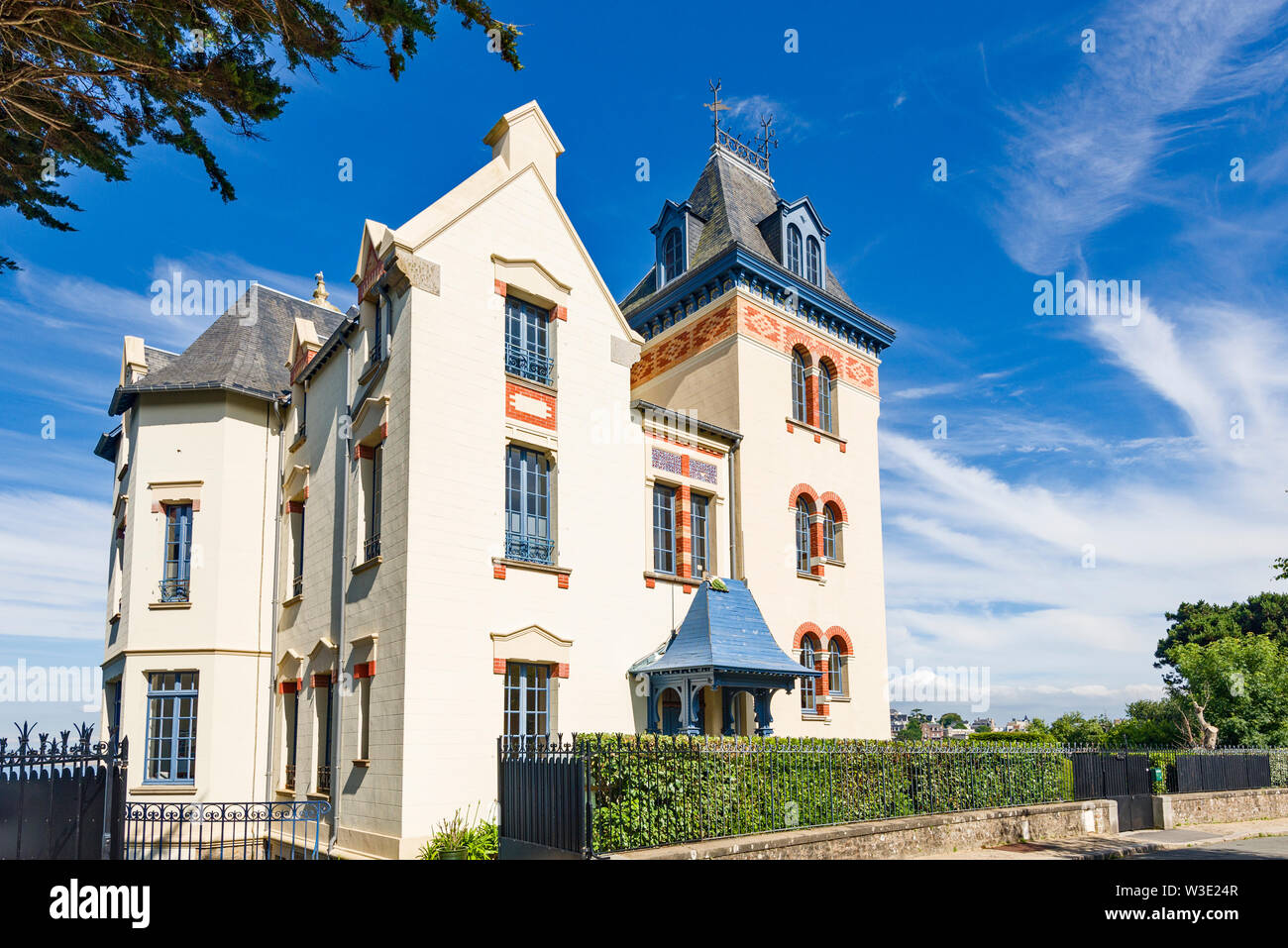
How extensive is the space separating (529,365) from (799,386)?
8.83 metres

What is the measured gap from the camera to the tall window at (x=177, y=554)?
20109 millimetres

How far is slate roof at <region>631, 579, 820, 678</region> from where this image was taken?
57.0 feet

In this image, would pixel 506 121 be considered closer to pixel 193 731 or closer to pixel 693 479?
pixel 693 479

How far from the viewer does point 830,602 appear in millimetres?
22844

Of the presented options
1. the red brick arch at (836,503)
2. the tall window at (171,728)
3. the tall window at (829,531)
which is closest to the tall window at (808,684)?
the tall window at (829,531)

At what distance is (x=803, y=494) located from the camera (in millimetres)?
22922

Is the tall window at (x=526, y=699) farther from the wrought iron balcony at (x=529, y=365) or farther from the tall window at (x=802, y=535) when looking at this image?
the tall window at (x=802, y=535)

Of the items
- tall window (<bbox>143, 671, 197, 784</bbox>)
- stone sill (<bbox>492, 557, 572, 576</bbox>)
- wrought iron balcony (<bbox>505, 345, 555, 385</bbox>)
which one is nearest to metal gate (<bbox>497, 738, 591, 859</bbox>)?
stone sill (<bbox>492, 557, 572, 576</bbox>)

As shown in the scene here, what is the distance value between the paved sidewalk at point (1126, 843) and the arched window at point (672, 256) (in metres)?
15.6
